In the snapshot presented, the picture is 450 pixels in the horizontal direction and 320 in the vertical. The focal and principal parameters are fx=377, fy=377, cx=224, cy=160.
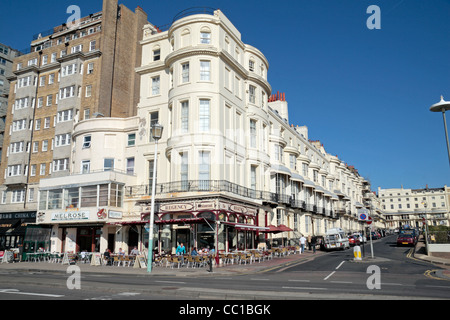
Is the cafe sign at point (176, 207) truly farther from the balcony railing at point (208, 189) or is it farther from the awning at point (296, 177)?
the awning at point (296, 177)

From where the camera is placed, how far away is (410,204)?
486ft

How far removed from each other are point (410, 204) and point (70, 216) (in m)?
145

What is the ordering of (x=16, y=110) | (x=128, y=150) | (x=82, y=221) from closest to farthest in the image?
(x=82, y=221), (x=128, y=150), (x=16, y=110)

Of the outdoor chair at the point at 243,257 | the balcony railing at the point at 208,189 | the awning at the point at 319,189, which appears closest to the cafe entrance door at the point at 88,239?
the balcony railing at the point at 208,189

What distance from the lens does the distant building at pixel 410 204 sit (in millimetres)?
139750

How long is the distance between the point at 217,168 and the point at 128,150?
10.7m

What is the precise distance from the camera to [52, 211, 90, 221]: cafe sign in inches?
1232

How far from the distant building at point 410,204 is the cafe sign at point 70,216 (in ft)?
427

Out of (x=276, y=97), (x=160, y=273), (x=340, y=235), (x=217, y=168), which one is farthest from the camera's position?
(x=276, y=97)

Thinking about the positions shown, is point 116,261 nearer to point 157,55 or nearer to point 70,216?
point 70,216

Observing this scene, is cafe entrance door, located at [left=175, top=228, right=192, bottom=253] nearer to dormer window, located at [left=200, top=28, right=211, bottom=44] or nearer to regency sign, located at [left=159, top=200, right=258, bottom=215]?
regency sign, located at [left=159, top=200, right=258, bottom=215]
